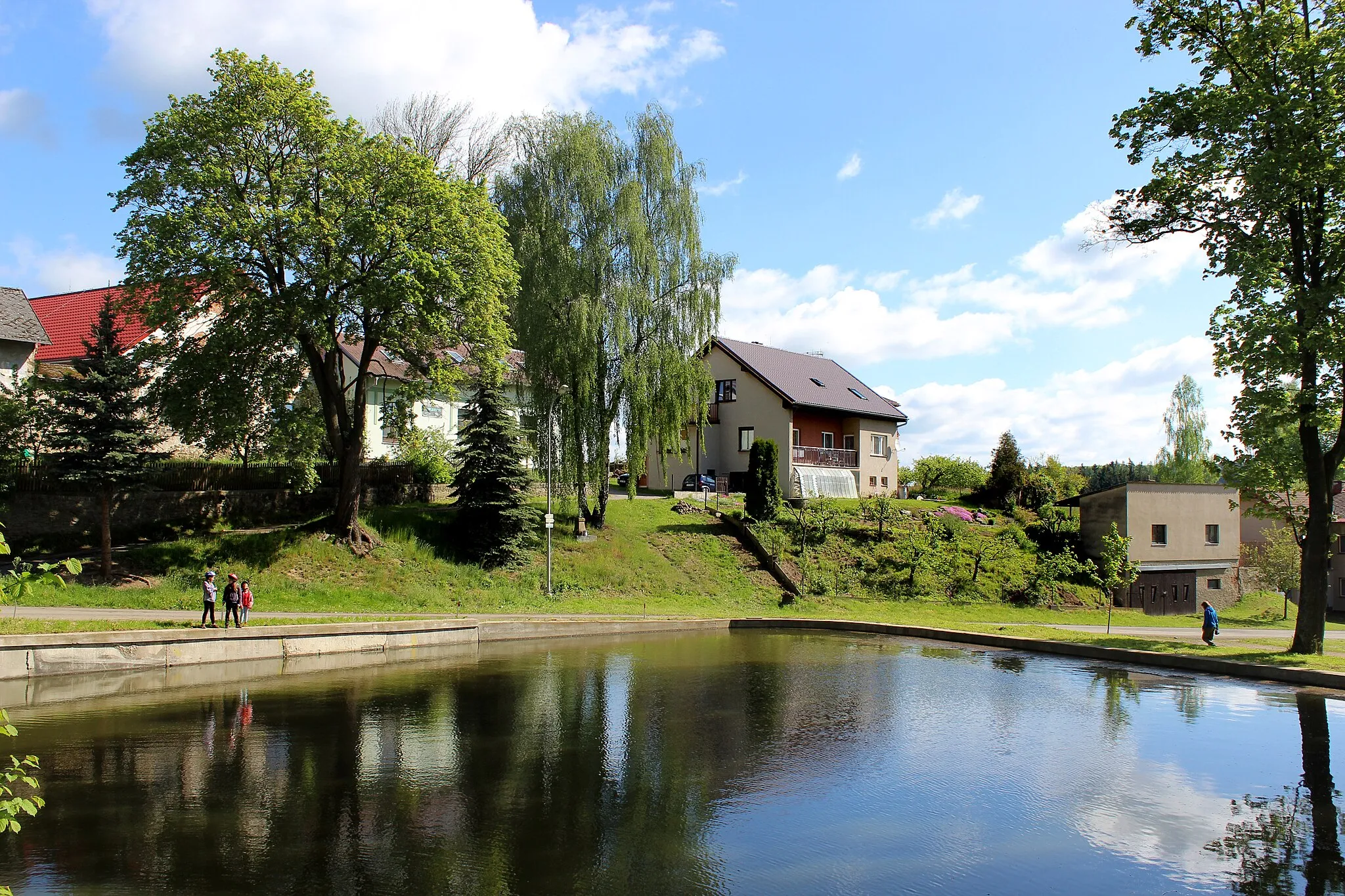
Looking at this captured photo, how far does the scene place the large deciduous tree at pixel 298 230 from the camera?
80.7 feet

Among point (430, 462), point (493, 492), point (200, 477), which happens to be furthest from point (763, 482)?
point (200, 477)

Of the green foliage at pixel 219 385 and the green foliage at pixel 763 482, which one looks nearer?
the green foliage at pixel 219 385

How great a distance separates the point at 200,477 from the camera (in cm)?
3014

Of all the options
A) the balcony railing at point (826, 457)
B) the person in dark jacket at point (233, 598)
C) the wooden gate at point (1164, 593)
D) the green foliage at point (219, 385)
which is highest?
the green foliage at point (219, 385)

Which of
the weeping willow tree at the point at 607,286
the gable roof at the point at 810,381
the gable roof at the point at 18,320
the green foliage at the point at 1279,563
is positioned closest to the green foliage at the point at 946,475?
the gable roof at the point at 810,381

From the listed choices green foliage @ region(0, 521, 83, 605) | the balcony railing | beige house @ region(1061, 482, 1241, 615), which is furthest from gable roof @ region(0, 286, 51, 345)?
beige house @ region(1061, 482, 1241, 615)

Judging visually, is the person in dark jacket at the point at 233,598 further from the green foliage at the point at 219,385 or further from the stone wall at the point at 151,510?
the stone wall at the point at 151,510

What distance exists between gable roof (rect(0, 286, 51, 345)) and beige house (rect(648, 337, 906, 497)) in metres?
27.7

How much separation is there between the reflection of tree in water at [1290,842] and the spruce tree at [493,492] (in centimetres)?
2411

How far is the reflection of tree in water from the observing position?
8.18m

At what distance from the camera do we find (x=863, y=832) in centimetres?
938

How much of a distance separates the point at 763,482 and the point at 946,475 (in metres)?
24.4

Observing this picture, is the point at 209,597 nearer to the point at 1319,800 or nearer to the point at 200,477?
the point at 200,477

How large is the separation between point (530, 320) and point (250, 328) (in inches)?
379
